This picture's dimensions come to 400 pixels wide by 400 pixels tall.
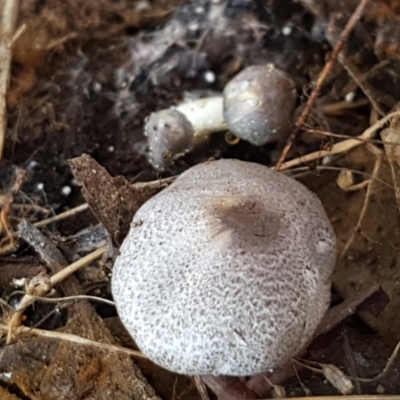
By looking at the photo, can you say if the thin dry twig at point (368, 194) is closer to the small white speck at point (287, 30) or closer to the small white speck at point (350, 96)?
the small white speck at point (350, 96)

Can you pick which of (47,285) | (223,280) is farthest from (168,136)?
(223,280)

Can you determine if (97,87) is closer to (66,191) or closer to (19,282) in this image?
(66,191)

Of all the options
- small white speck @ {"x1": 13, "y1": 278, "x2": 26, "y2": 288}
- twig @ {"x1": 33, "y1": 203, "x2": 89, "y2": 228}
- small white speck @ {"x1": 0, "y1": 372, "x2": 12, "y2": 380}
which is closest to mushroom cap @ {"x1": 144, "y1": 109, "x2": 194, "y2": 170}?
twig @ {"x1": 33, "y1": 203, "x2": 89, "y2": 228}

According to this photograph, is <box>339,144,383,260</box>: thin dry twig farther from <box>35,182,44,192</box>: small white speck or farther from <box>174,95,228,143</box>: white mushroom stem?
<box>35,182,44,192</box>: small white speck

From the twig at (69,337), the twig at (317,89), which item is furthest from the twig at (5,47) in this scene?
the twig at (317,89)

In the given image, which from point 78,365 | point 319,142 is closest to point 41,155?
point 78,365

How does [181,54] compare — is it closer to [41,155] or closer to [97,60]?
[97,60]
